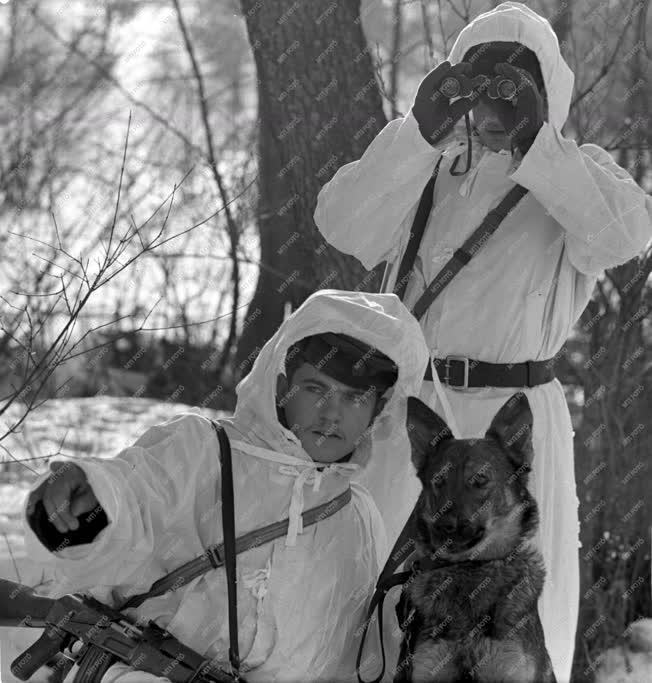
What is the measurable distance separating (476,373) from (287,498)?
825mm

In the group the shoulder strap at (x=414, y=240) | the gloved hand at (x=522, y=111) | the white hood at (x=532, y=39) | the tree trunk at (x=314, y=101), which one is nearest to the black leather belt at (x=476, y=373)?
the shoulder strap at (x=414, y=240)

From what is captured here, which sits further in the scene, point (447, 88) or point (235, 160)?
point (235, 160)

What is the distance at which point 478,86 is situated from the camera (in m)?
3.28

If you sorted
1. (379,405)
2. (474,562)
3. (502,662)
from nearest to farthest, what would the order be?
(502,662) → (474,562) → (379,405)

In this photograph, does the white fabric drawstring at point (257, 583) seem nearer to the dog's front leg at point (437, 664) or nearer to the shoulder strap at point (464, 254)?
the dog's front leg at point (437, 664)

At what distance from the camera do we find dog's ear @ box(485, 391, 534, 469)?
2896 mm

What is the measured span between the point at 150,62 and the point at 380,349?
10843 mm

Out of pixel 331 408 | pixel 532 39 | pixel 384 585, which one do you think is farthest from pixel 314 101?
pixel 384 585

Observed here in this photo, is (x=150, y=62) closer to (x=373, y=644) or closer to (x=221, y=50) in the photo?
(x=221, y=50)

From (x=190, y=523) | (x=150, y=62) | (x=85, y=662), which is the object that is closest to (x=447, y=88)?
(x=190, y=523)

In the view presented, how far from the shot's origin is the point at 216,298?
8523 millimetres

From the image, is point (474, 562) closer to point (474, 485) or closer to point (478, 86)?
point (474, 485)

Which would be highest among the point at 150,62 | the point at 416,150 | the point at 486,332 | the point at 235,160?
the point at 150,62

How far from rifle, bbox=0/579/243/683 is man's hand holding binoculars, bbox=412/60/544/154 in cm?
165
